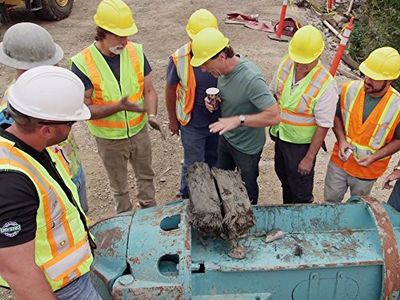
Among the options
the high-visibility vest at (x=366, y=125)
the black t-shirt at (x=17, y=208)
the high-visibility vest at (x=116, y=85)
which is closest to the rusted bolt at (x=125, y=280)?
the black t-shirt at (x=17, y=208)

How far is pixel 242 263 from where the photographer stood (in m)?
2.80

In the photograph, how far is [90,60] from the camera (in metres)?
3.71

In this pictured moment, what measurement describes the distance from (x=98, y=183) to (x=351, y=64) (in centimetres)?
545

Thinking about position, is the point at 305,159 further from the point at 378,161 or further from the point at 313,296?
the point at 313,296

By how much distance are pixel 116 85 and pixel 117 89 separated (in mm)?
33

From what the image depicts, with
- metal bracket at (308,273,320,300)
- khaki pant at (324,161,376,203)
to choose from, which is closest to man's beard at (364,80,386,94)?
khaki pant at (324,161,376,203)

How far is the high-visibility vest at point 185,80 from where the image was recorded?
160 inches

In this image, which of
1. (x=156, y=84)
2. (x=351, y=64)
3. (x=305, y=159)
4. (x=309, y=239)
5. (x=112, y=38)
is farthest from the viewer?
(x=351, y=64)

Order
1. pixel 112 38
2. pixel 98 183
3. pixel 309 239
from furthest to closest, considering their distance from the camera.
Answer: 1. pixel 98 183
2. pixel 112 38
3. pixel 309 239

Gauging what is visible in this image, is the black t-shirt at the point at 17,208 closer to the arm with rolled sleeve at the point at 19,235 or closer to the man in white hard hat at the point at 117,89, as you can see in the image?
the arm with rolled sleeve at the point at 19,235

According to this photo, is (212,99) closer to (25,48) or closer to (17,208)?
(25,48)

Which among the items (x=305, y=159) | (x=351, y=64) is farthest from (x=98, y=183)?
(x=351, y=64)

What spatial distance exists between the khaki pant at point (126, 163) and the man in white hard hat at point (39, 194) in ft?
5.63

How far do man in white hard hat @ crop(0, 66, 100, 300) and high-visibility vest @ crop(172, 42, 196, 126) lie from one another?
1915 mm
